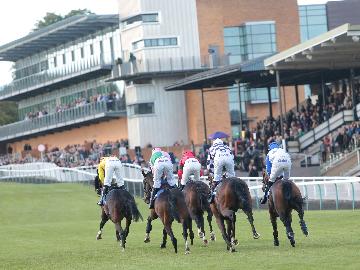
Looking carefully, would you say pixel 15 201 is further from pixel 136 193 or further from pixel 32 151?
pixel 32 151

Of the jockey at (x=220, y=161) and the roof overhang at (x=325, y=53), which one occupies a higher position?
the roof overhang at (x=325, y=53)

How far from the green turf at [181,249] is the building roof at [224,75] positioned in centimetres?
1613

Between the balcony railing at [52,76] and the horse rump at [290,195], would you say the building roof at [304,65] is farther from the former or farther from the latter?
the horse rump at [290,195]

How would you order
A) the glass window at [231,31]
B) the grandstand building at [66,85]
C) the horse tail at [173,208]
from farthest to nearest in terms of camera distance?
the grandstand building at [66,85], the glass window at [231,31], the horse tail at [173,208]

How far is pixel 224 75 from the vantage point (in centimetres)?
4816

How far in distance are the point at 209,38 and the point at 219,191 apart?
44.9m

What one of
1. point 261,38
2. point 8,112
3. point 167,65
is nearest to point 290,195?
point 167,65

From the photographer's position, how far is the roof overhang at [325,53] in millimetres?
37594

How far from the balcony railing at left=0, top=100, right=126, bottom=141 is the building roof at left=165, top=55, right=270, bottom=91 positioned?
14.1 m

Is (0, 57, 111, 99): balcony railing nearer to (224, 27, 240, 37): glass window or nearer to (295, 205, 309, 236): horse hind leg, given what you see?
(224, 27, 240, 37): glass window

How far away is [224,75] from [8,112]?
60.7 m

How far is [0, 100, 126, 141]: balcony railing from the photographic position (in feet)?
220

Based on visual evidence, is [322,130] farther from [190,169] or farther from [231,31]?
[190,169]

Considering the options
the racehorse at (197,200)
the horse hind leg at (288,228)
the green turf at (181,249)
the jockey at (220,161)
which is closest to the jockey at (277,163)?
the jockey at (220,161)
